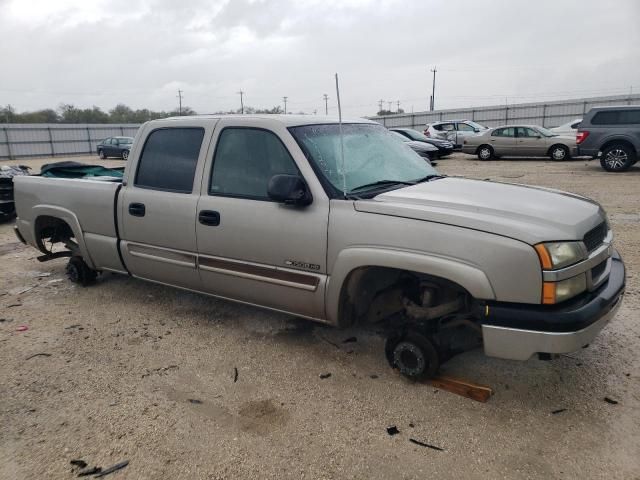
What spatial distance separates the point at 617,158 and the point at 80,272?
14.1 meters

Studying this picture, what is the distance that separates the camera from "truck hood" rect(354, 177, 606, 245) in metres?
2.62

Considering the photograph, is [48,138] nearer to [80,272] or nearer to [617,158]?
[80,272]

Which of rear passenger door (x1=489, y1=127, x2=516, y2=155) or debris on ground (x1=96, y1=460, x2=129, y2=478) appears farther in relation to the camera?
rear passenger door (x1=489, y1=127, x2=516, y2=155)

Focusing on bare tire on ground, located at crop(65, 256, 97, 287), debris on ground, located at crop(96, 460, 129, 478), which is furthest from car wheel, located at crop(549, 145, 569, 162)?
debris on ground, located at crop(96, 460, 129, 478)

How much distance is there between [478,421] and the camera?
279 centimetres

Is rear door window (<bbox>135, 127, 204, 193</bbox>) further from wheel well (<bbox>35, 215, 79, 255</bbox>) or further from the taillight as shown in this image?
the taillight

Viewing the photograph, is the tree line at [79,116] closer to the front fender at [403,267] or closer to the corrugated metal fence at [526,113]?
the corrugated metal fence at [526,113]

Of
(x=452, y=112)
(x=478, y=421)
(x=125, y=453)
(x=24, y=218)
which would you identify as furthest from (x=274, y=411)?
(x=452, y=112)

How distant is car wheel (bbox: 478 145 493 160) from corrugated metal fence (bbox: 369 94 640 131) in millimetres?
15669

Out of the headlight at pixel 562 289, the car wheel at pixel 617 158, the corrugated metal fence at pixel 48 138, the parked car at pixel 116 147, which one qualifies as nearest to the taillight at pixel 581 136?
the car wheel at pixel 617 158

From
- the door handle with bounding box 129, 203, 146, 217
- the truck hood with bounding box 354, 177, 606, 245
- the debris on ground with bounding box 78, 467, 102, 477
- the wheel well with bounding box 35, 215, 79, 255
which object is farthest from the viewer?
the wheel well with bounding box 35, 215, 79, 255

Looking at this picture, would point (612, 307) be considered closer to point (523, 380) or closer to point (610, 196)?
point (523, 380)

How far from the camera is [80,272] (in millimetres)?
5223

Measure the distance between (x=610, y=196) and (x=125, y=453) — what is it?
10201mm
